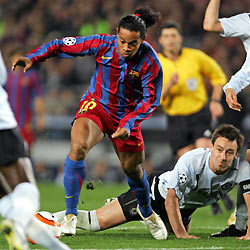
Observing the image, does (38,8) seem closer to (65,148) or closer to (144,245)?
(65,148)

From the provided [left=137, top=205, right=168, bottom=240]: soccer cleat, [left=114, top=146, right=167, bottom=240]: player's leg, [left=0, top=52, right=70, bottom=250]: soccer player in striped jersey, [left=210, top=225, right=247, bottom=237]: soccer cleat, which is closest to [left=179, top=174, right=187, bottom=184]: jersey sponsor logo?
[left=114, top=146, right=167, bottom=240]: player's leg

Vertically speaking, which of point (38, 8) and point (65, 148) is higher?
point (38, 8)

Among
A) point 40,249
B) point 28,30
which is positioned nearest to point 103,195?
point 40,249

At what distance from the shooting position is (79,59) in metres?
14.7

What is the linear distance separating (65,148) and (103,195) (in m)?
3.16

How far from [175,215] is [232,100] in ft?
3.46

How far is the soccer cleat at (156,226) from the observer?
220 inches

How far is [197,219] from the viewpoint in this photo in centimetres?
767

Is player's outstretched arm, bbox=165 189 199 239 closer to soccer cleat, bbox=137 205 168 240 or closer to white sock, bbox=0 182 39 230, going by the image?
soccer cleat, bbox=137 205 168 240

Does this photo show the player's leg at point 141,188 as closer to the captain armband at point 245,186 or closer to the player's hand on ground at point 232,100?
the captain armband at point 245,186

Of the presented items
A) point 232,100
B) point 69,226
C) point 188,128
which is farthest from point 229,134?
point 188,128

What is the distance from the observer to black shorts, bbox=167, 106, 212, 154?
27.4 feet

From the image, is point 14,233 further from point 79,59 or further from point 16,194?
point 79,59

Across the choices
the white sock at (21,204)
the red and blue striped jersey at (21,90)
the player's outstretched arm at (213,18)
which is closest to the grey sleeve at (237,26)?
the player's outstretched arm at (213,18)
